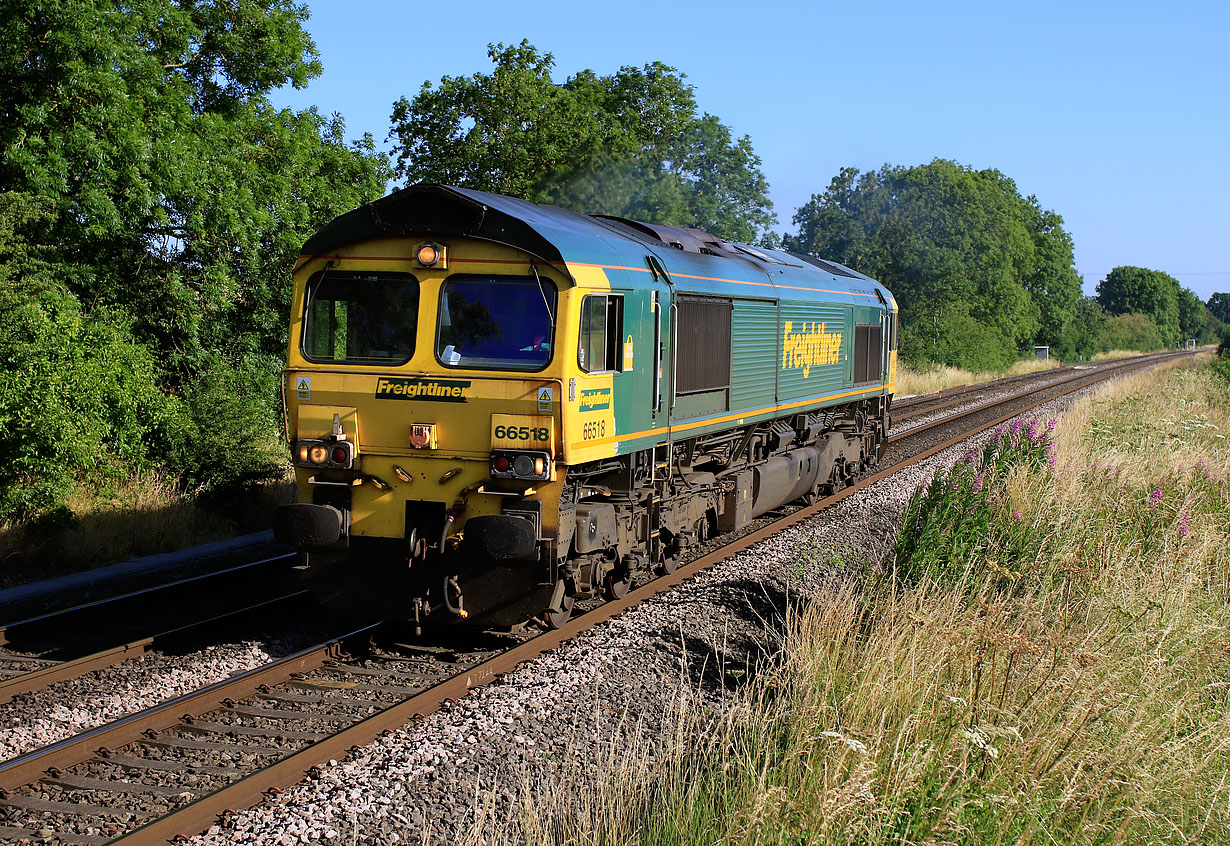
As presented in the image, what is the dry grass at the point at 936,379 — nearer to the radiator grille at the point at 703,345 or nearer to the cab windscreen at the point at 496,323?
the radiator grille at the point at 703,345

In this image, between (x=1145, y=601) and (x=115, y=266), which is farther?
(x=115, y=266)

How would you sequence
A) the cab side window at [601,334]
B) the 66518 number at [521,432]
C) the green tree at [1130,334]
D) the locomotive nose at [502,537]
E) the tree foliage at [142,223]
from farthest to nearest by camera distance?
the green tree at [1130,334]
the tree foliage at [142,223]
the cab side window at [601,334]
the 66518 number at [521,432]
the locomotive nose at [502,537]

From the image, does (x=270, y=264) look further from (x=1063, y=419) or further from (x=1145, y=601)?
(x=1063, y=419)

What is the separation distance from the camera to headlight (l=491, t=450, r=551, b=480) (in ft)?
22.5

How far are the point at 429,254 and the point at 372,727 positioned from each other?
3.36m

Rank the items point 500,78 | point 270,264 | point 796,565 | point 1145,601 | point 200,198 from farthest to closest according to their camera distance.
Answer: point 500,78, point 270,264, point 200,198, point 796,565, point 1145,601

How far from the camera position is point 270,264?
49.8ft

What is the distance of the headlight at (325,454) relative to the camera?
7.24m

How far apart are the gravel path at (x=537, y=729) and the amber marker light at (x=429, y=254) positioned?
9.96ft

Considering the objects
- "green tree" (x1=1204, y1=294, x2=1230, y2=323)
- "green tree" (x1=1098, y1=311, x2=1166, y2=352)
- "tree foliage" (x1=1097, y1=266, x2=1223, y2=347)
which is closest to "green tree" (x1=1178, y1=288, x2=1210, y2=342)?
"tree foliage" (x1=1097, y1=266, x2=1223, y2=347)

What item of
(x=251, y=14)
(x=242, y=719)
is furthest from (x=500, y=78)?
(x=242, y=719)

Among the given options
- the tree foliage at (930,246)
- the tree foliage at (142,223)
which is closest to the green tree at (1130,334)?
the tree foliage at (930,246)

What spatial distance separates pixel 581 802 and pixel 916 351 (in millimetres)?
41511

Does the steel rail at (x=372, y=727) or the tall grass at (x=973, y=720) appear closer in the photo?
the tall grass at (x=973, y=720)
